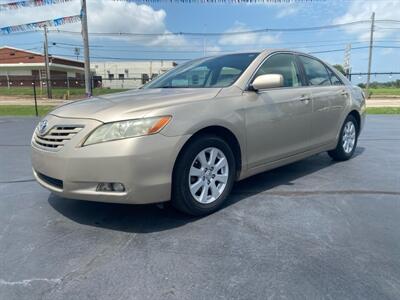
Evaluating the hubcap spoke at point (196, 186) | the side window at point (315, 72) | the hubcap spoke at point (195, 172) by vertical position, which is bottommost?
the hubcap spoke at point (196, 186)

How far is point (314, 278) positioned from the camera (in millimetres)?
2258

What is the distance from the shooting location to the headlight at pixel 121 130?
2.77 meters

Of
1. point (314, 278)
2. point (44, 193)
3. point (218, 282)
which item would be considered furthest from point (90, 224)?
point (314, 278)

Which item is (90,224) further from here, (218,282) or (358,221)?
(358,221)

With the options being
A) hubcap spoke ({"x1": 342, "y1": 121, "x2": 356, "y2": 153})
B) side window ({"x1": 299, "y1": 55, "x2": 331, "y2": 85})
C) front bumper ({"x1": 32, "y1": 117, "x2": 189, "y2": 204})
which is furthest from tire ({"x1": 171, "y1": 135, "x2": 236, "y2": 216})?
hubcap spoke ({"x1": 342, "y1": 121, "x2": 356, "y2": 153})

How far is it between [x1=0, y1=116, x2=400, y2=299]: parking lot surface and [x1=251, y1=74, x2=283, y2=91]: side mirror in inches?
45.8

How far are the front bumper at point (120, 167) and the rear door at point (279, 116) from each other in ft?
3.17

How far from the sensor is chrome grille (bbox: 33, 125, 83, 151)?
9.50 feet

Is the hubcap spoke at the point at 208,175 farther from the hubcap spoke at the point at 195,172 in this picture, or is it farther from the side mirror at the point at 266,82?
the side mirror at the point at 266,82

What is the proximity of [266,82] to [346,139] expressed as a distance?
2469 millimetres

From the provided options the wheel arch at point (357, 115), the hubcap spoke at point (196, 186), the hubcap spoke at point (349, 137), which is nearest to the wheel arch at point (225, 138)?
the hubcap spoke at point (196, 186)

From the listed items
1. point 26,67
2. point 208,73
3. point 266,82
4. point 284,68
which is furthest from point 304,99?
point 26,67

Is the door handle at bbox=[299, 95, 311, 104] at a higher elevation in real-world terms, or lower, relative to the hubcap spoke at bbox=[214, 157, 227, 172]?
higher

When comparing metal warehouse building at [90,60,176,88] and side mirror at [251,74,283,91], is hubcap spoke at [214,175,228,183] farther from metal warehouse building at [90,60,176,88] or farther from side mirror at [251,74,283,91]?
metal warehouse building at [90,60,176,88]
